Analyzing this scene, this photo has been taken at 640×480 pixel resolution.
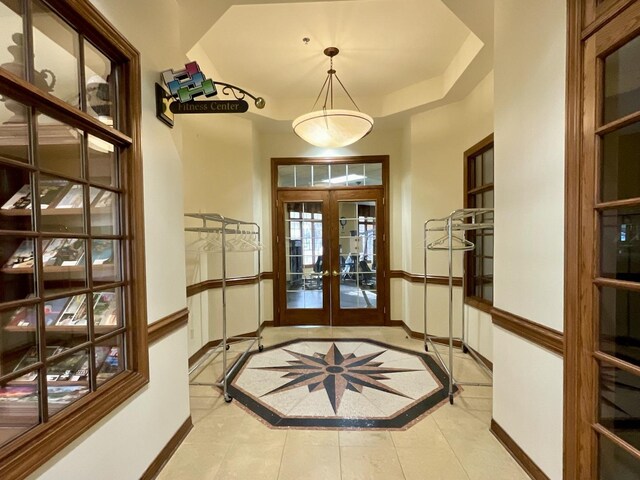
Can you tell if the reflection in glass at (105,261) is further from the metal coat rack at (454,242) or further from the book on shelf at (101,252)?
the metal coat rack at (454,242)

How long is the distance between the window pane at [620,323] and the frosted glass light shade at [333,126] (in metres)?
2.14

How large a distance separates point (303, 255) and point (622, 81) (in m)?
3.99

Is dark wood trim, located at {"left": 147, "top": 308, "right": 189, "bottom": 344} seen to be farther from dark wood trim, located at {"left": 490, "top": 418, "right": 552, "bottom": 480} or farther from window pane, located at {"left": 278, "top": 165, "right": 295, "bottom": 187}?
window pane, located at {"left": 278, "top": 165, "right": 295, "bottom": 187}

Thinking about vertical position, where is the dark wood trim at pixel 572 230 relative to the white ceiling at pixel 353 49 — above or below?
below

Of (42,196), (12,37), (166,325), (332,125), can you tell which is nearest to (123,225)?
(42,196)

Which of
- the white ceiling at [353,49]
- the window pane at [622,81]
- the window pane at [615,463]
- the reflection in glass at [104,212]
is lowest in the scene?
the window pane at [615,463]

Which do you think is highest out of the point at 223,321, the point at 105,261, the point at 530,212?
the point at 530,212

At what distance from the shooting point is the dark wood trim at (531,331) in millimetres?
1539

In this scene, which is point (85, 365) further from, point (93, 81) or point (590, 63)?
point (590, 63)

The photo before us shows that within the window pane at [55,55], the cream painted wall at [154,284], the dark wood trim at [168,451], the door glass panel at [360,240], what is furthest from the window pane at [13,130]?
the door glass panel at [360,240]

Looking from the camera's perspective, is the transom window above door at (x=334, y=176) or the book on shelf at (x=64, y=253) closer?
the book on shelf at (x=64, y=253)

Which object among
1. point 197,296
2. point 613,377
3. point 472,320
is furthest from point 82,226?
point 472,320

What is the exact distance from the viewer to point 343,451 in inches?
79.5

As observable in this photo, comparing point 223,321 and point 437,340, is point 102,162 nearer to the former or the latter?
point 223,321
